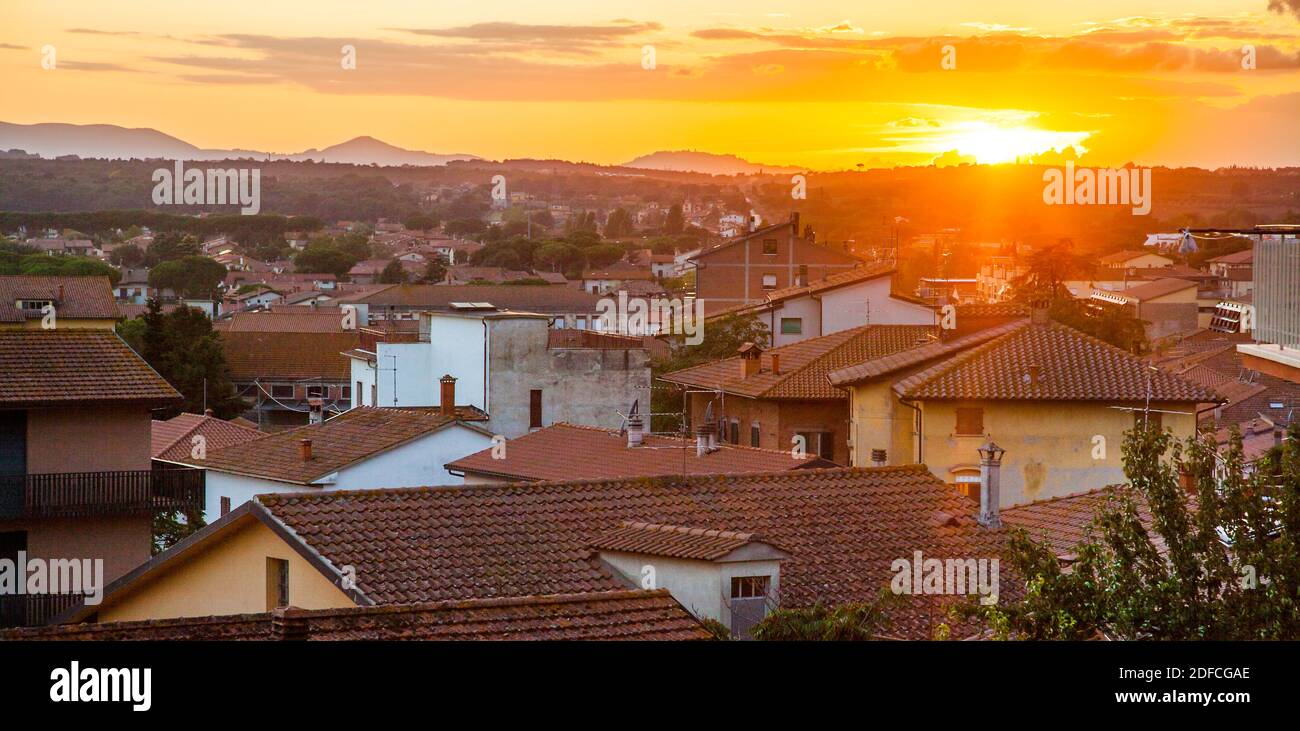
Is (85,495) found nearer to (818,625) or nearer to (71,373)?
(71,373)

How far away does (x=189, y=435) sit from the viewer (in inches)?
1385

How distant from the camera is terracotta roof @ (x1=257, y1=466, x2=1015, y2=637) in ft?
43.3

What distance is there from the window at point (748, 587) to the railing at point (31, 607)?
6.74 metres

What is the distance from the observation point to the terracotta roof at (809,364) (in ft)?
105

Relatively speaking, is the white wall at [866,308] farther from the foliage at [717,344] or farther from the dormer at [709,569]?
the dormer at [709,569]

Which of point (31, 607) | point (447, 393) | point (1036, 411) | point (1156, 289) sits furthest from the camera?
point (1156, 289)

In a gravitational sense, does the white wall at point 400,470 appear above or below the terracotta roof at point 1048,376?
below

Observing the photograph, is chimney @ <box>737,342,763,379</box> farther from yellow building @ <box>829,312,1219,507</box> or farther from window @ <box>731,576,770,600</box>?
window @ <box>731,576,770,600</box>

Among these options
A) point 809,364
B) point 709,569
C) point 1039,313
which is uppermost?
point 1039,313

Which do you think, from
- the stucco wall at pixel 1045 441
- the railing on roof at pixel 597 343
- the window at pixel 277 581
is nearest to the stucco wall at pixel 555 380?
the railing on roof at pixel 597 343

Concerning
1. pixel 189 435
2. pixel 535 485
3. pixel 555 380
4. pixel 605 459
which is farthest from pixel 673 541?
pixel 189 435

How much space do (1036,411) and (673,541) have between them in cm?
1372

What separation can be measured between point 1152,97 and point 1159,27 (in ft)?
23.2
